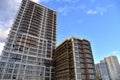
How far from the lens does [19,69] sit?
66.2 metres

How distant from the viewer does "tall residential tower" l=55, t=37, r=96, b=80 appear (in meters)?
60.0

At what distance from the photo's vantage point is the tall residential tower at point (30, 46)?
65375mm

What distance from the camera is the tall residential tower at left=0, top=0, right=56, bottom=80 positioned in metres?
65.4

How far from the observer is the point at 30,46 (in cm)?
7888

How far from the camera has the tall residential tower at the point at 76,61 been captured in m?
60.0

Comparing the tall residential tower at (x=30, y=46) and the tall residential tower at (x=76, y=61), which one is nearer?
the tall residential tower at (x=76, y=61)

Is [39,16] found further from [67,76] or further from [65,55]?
[67,76]

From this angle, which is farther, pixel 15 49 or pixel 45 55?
pixel 45 55

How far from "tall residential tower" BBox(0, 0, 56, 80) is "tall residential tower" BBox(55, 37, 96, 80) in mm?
13783

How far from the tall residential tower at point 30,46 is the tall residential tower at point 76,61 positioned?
1378cm

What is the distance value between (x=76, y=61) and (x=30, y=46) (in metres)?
38.4

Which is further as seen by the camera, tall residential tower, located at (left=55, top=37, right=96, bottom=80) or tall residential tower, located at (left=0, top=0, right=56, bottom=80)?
tall residential tower, located at (left=0, top=0, right=56, bottom=80)

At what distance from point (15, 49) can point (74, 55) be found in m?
41.8

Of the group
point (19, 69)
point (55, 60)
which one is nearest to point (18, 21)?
point (19, 69)
